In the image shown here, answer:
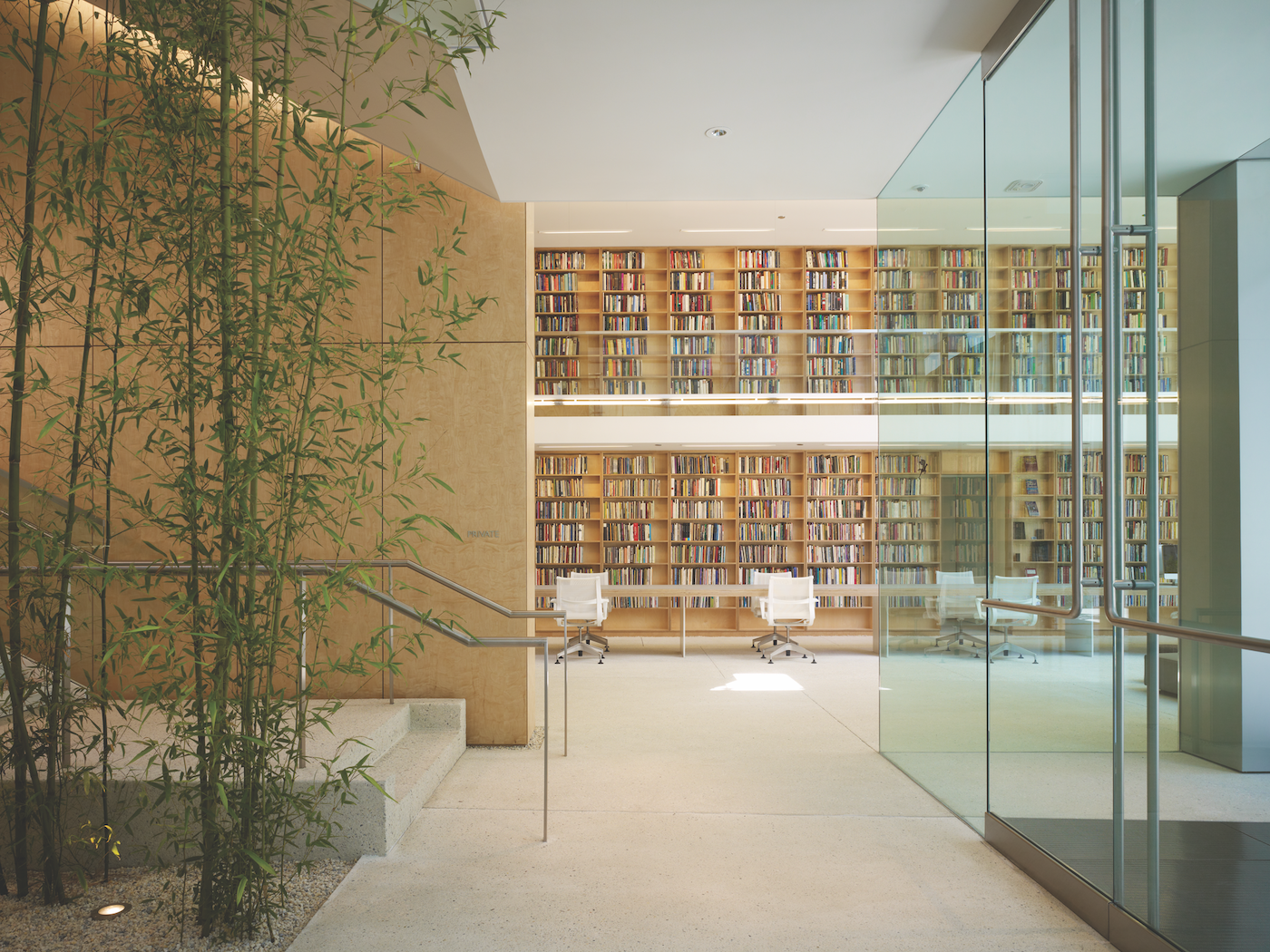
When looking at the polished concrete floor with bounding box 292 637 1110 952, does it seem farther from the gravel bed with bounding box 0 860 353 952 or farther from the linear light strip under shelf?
the linear light strip under shelf

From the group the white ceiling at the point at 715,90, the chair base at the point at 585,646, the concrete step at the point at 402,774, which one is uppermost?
the white ceiling at the point at 715,90

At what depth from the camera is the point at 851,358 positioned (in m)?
9.47

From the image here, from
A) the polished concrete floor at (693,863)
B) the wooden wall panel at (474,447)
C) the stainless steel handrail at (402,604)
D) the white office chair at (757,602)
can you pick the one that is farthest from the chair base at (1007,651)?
the white office chair at (757,602)

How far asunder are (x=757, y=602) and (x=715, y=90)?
21.7 ft

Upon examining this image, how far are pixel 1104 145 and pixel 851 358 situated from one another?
7.05 metres

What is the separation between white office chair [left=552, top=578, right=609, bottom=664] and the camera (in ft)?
25.8

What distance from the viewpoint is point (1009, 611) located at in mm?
3150

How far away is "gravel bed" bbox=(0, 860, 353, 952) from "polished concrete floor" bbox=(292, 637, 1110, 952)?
0.36 ft

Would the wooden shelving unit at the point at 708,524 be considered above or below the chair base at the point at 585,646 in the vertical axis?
above

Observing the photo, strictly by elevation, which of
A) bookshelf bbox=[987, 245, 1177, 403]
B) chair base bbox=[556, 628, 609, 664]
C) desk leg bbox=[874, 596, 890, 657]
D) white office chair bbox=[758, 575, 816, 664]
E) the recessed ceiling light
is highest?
the recessed ceiling light

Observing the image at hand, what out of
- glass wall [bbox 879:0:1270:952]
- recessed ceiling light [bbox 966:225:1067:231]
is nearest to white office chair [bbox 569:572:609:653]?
glass wall [bbox 879:0:1270:952]

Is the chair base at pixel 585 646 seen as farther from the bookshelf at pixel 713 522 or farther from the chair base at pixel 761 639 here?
the chair base at pixel 761 639

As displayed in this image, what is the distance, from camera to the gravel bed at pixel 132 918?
8.14ft

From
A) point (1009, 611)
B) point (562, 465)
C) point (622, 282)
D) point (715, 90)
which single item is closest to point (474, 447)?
point (715, 90)
